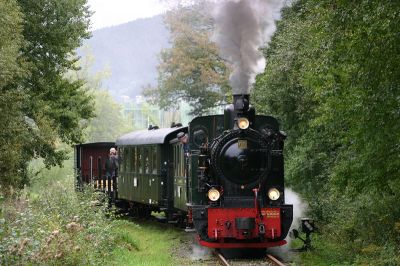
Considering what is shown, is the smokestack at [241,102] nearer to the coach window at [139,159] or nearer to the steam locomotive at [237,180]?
the steam locomotive at [237,180]

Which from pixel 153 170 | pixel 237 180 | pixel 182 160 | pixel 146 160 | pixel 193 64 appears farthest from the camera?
pixel 193 64

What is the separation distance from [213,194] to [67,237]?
417cm

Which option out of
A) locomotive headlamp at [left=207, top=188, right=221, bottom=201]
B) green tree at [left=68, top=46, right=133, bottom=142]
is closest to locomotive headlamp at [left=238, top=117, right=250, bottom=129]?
locomotive headlamp at [left=207, top=188, right=221, bottom=201]

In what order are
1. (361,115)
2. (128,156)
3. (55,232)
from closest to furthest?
(55,232) < (361,115) < (128,156)

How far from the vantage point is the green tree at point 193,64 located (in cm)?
4875

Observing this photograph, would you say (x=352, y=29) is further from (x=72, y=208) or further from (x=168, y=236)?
(x=168, y=236)

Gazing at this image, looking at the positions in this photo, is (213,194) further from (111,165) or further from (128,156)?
(111,165)

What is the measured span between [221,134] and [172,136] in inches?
207

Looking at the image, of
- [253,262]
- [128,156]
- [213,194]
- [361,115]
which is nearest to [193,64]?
[128,156]

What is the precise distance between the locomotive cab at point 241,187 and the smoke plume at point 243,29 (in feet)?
5.84

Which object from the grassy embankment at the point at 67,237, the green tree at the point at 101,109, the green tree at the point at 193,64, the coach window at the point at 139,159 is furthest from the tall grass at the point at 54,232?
the green tree at the point at 101,109

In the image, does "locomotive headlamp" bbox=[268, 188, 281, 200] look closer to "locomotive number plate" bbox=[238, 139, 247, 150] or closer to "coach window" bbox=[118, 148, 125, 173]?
"locomotive number plate" bbox=[238, 139, 247, 150]

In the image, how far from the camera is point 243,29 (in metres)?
16.2

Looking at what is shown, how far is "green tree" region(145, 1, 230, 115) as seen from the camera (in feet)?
160
